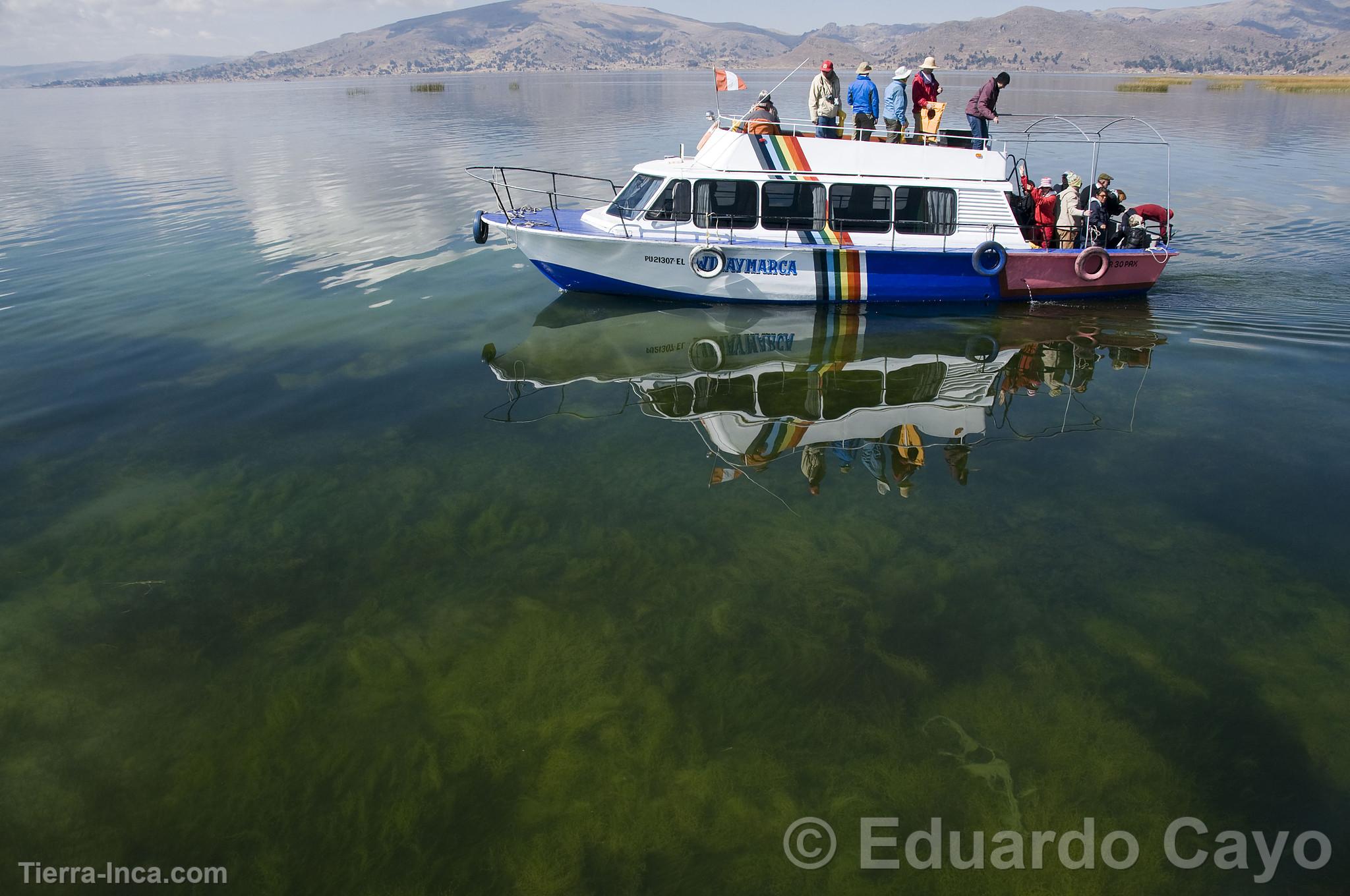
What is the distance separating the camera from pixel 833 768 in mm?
5168

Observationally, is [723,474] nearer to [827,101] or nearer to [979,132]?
[827,101]

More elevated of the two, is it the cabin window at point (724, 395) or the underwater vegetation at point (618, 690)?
the cabin window at point (724, 395)

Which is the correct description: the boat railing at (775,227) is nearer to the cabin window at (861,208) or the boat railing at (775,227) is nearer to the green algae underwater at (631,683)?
the cabin window at (861,208)

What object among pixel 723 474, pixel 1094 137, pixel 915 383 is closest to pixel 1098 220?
pixel 915 383

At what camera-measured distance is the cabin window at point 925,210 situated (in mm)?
13523

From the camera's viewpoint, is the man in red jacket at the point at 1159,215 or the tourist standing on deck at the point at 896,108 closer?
the tourist standing on deck at the point at 896,108

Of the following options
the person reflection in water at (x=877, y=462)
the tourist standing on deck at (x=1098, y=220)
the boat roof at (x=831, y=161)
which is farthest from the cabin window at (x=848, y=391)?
the tourist standing on deck at (x=1098, y=220)

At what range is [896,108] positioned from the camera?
44.8 ft

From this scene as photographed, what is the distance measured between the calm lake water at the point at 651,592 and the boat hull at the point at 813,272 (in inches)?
19.7

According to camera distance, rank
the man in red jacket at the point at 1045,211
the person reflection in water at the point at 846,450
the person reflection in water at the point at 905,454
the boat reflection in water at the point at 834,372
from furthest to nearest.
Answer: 1. the man in red jacket at the point at 1045,211
2. the boat reflection in water at the point at 834,372
3. the person reflection in water at the point at 846,450
4. the person reflection in water at the point at 905,454

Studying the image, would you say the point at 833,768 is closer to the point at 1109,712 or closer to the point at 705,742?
the point at 705,742

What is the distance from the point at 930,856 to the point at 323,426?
8.42 metres

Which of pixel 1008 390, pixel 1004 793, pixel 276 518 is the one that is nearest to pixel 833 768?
pixel 1004 793

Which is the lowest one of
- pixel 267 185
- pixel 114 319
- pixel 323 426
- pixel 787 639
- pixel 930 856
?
pixel 930 856
